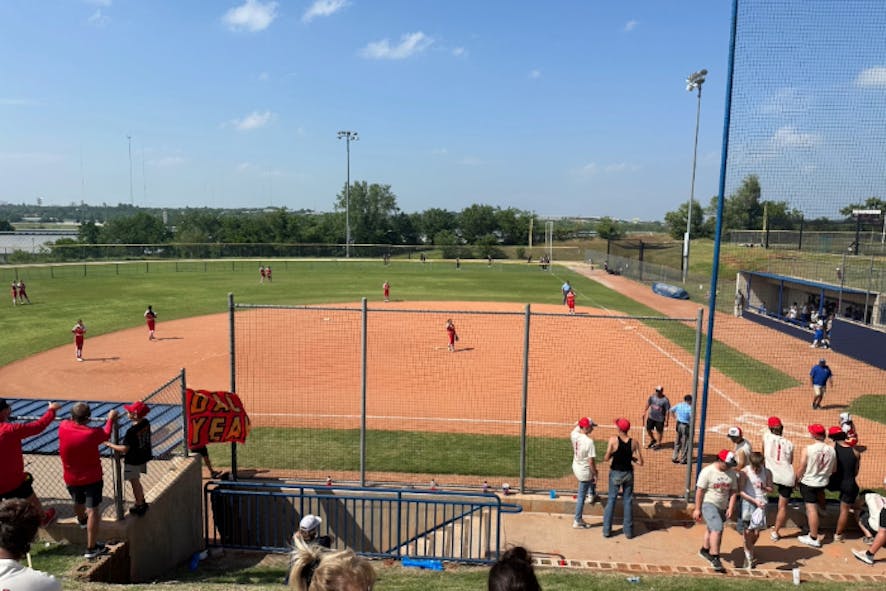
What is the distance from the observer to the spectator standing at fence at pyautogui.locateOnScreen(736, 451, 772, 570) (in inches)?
332

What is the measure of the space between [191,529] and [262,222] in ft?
366

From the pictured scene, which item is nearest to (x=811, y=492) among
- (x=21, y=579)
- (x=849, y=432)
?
(x=849, y=432)

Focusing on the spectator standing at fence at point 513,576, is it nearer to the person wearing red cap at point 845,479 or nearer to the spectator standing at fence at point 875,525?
the spectator standing at fence at point 875,525

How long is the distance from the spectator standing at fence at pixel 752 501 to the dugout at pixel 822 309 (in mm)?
17845

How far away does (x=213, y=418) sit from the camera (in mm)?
10430

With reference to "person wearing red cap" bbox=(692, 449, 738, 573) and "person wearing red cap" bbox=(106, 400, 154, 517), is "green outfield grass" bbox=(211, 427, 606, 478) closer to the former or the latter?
"person wearing red cap" bbox=(692, 449, 738, 573)

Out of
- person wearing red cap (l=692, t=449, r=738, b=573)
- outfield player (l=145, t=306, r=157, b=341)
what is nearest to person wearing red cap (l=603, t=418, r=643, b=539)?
person wearing red cap (l=692, t=449, r=738, b=573)

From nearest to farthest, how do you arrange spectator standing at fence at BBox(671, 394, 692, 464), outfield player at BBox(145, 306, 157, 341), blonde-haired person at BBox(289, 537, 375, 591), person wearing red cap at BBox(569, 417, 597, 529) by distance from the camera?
blonde-haired person at BBox(289, 537, 375, 591)
person wearing red cap at BBox(569, 417, 597, 529)
spectator standing at fence at BBox(671, 394, 692, 464)
outfield player at BBox(145, 306, 157, 341)

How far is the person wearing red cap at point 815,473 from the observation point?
927 cm

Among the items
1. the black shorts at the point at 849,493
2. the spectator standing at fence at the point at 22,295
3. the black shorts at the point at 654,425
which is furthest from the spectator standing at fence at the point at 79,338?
the black shorts at the point at 849,493

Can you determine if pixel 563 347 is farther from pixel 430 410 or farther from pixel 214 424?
pixel 214 424

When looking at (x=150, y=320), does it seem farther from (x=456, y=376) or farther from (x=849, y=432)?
(x=849, y=432)

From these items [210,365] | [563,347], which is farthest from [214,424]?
[563,347]

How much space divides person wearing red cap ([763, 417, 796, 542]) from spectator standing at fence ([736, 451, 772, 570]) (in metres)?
0.95
